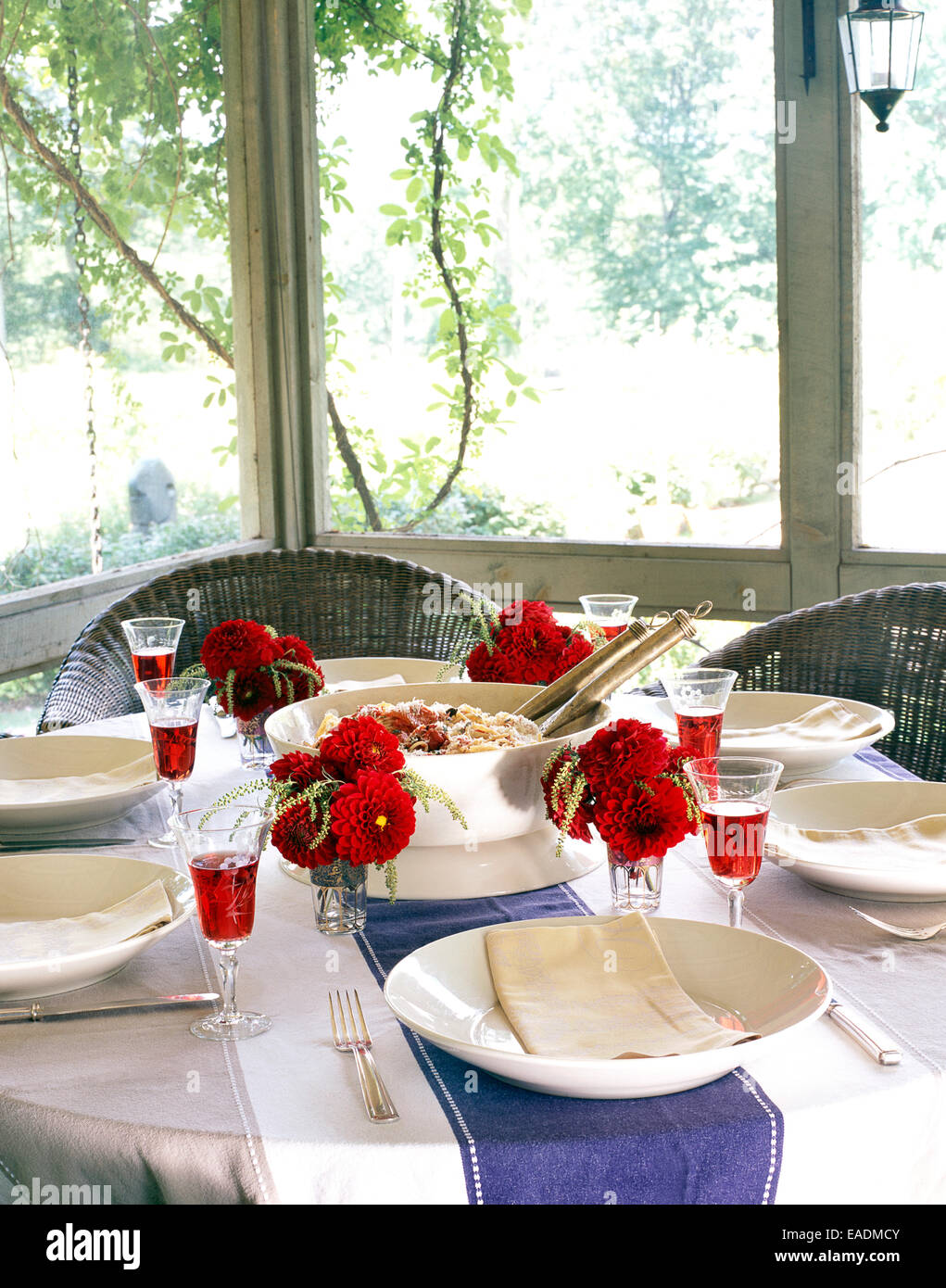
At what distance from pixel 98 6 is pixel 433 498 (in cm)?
136

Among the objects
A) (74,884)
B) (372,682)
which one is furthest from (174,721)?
(372,682)

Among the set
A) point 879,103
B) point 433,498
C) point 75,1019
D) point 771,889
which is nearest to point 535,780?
point 771,889

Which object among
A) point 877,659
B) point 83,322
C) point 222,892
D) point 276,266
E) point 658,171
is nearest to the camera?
point 222,892

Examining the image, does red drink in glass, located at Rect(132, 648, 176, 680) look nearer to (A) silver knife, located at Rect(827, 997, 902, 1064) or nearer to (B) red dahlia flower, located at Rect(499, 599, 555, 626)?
(B) red dahlia flower, located at Rect(499, 599, 555, 626)

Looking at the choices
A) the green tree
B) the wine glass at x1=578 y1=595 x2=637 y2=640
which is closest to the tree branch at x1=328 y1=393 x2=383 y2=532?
the green tree

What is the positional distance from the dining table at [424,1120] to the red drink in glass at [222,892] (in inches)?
3.0

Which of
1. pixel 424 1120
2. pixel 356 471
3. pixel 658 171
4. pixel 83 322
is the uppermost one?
pixel 658 171

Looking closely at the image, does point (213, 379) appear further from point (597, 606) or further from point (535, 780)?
point (535, 780)

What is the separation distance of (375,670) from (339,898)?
33.8 inches

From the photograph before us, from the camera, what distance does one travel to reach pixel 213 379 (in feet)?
10.8

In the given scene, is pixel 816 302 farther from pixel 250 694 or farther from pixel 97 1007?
pixel 97 1007

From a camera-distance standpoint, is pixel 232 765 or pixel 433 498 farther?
pixel 433 498

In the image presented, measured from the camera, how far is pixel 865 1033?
35.7 inches

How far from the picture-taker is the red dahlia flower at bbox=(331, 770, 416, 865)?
1.02m
